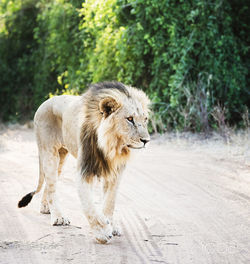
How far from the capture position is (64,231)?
3.57m

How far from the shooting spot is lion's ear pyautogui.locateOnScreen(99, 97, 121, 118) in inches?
130

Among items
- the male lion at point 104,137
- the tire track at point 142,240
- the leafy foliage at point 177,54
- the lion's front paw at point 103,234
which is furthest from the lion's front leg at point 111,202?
the leafy foliage at point 177,54

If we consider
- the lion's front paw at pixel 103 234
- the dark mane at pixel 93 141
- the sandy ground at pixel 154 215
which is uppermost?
the dark mane at pixel 93 141

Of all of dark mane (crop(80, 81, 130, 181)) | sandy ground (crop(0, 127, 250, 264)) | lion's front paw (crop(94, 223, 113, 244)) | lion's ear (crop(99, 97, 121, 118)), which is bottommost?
sandy ground (crop(0, 127, 250, 264))

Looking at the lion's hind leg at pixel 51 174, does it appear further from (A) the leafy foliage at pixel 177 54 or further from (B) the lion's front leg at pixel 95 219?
(A) the leafy foliage at pixel 177 54

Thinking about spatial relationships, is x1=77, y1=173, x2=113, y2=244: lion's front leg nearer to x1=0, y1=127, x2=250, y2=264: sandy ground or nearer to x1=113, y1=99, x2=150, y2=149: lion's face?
x1=0, y1=127, x2=250, y2=264: sandy ground

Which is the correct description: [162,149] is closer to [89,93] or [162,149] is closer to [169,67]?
[169,67]

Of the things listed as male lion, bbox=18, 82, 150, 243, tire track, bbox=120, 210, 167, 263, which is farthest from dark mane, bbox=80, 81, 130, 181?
tire track, bbox=120, 210, 167, 263

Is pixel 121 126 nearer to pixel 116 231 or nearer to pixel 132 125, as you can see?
pixel 132 125

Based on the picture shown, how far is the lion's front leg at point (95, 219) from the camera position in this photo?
319 cm

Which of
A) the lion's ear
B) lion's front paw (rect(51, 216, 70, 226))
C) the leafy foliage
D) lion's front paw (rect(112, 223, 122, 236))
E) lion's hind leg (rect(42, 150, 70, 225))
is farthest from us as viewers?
the leafy foliage

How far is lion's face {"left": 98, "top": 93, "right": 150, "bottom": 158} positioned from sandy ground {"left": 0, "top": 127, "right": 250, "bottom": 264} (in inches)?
7.5

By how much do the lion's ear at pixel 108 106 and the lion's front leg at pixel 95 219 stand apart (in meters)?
0.54

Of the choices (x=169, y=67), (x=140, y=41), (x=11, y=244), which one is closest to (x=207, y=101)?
(x=169, y=67)
